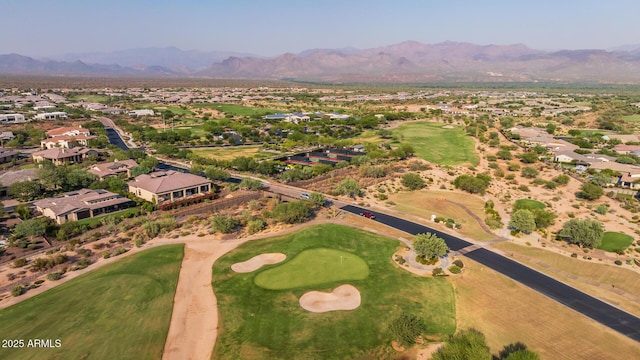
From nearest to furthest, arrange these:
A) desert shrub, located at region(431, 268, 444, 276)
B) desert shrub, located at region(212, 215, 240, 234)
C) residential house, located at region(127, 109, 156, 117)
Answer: desert shrub, located at region(431, 268, 444, 276) → desert shrub, located at region(212, 215, 240, 234) → residential house, located at region(127, 109, 156, 117)

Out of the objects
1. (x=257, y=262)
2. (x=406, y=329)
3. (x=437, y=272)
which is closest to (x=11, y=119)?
(x=257, y=262)

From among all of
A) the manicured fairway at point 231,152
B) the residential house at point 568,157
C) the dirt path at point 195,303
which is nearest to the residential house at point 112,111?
the manicured fairway at point 231,152

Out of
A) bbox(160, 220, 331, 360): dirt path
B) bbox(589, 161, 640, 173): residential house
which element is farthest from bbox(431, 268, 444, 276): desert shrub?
bbox(589, 161, 640, 173): residential house

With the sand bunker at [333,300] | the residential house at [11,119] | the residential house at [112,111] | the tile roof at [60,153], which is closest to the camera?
the sand bunker at [333,300]

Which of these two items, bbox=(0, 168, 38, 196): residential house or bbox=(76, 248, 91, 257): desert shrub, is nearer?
bbox=(76, 248, 91, 257): desert shrub

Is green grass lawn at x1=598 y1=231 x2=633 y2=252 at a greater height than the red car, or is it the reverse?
the red car

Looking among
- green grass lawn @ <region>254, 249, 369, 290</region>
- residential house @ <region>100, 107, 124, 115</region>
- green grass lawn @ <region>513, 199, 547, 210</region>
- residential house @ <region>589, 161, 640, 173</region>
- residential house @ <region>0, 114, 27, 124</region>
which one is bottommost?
green grass lawn @ <region>254, 249, 369, 290</region>

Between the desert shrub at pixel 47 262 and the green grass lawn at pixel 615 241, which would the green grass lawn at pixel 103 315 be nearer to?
the desert shrub at pixel 47 262

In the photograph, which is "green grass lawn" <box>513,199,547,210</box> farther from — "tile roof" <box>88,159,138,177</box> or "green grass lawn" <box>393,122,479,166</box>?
"tile roof" <box>88,159,138,177</box>
